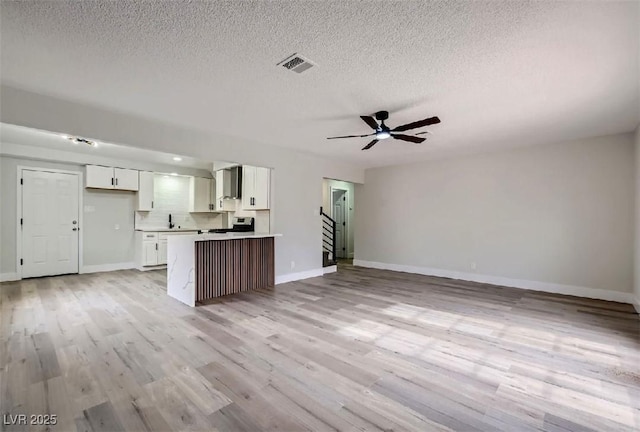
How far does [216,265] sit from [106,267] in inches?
153

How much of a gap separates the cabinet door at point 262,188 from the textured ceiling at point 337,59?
1.57m

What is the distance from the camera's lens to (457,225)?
6227 millimetres

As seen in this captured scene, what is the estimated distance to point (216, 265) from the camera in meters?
4.60

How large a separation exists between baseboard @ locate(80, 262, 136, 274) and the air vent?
6584 mm

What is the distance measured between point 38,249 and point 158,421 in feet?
20.6

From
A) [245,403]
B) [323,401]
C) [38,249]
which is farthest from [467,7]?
[38,249]

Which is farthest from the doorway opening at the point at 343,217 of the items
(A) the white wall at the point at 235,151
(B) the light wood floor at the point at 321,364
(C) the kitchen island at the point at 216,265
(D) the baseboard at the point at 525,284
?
(B) the light wood floor at the point at 321,364

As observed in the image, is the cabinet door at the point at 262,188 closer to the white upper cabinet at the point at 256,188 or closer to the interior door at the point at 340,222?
the white upper cabinet at the point at 256,188

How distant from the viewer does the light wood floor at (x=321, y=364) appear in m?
1.84

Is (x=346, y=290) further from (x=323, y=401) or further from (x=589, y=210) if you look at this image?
(x=589, y=210)

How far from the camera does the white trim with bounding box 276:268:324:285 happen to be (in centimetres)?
561

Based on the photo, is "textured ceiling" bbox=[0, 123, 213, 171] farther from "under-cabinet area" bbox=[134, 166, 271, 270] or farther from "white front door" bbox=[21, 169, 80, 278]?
"white front door" bbox=[21, 169, 80, 278]

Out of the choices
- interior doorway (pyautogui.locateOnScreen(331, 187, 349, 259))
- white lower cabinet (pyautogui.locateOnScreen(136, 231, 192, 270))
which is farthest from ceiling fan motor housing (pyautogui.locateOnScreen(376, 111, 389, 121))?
interior doorway (pyautogui.locateOnScreen(331, 187, 349, 259))

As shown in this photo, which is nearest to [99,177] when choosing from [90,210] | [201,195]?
[90,210]
